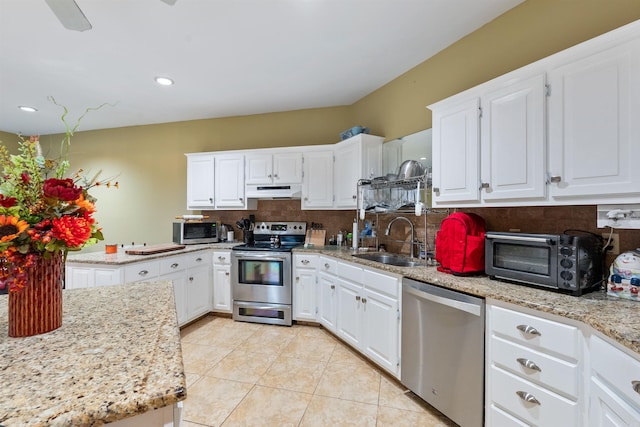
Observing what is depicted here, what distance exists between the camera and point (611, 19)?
1.58 m

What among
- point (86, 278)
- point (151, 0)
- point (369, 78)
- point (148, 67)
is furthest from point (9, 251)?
point (369, 78)

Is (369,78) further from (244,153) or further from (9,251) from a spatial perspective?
(9,251)

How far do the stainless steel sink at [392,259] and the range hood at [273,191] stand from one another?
1.27 metres

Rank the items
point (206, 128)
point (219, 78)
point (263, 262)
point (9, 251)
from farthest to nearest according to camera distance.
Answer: point (206, 128) → point (263, 262) → point (219, 78) → point (9, 251)

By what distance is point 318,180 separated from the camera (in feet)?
11.7

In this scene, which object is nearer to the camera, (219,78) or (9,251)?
(9,251)

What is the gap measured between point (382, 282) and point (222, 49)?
2.44 m

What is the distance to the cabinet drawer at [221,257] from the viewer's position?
11.9 feet

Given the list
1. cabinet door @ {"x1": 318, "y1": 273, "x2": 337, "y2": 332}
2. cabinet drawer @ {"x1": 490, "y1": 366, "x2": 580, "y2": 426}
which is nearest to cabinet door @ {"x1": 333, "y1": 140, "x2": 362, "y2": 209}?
cabinet door @ {"x1": 318, "y1": 273, "x2": 337, "y2": 332}

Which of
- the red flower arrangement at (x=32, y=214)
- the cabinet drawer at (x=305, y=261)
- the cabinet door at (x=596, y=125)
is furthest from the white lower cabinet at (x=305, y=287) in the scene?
the red flower arrangement at (x=32, y=214)

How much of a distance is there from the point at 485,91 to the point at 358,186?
1.52 metres

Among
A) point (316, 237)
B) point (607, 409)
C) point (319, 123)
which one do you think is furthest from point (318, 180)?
point (607, 409)

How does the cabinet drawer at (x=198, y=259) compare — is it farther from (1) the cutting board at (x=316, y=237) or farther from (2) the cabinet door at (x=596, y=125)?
(2) the cabinet door at (x=596, y=125)

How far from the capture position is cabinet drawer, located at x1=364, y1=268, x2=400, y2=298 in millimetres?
2162
